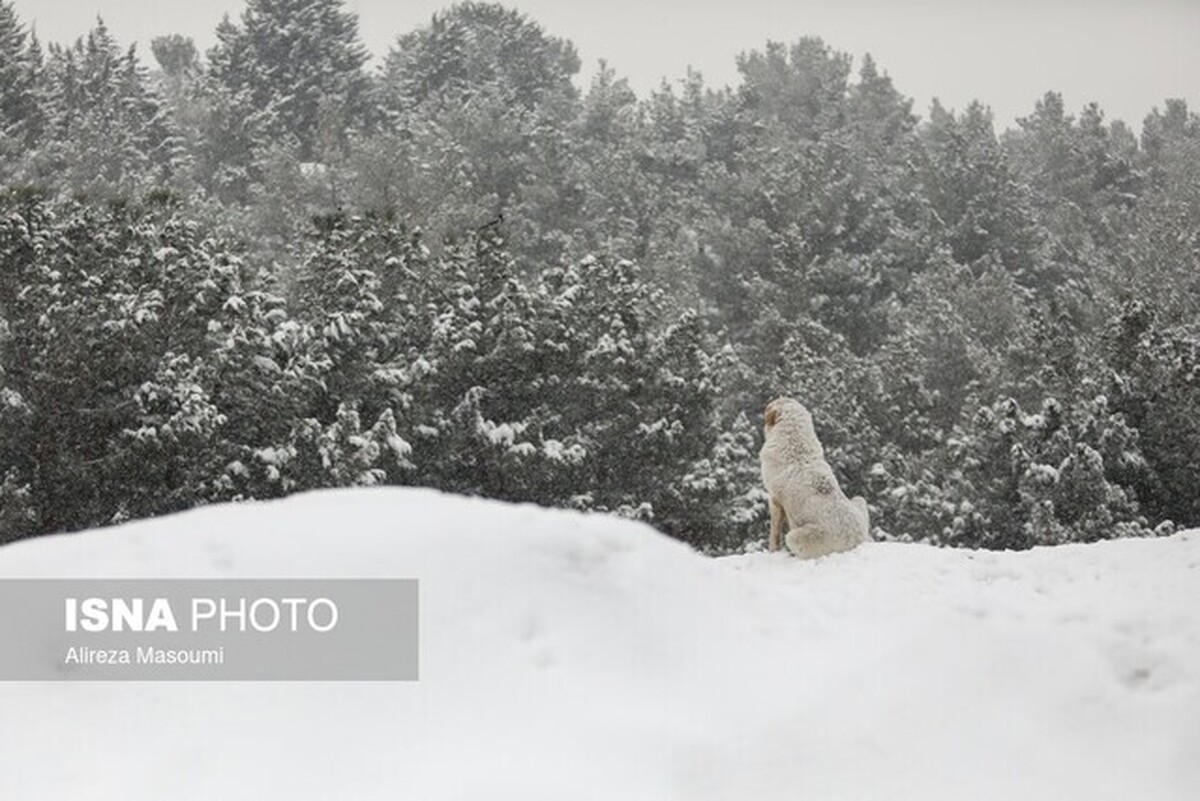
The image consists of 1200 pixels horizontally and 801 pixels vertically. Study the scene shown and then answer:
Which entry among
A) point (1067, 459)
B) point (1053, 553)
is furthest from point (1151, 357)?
point (1053, 553)

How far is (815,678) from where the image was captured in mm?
5797

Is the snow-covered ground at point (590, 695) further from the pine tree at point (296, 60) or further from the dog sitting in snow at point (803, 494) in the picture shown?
the pine tree at point (296, 60)

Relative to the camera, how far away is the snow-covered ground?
16.1 feet

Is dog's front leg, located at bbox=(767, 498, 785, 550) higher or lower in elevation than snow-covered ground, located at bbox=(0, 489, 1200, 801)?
higher

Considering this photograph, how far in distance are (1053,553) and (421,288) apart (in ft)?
64.6

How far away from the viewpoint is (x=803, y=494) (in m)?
10.0

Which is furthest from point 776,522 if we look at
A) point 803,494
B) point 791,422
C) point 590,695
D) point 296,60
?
point 296,60

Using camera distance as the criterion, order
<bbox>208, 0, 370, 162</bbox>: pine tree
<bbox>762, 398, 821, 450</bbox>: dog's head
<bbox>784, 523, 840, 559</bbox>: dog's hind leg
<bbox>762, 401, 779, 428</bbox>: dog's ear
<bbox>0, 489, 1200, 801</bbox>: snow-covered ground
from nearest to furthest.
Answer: <bbox>0, 489, 1200, 801</bbox>: snow-covered ground → <bbox>784, 523, 840, 559</bbox>: dog's hind leg → <bbox>762, 398, 821, 450</bbox>: dog's head → <bbox>762, 401, 779, 428</bbox>: dog's ear → <bbox>208, 0, 370, 162</bbox>: pine tree

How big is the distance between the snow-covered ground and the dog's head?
145 inches

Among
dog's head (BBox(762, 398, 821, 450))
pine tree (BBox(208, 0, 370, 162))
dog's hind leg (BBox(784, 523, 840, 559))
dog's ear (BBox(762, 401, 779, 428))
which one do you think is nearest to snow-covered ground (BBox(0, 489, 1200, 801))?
dog's hind leg (BBox(784, 523, 840, 559))

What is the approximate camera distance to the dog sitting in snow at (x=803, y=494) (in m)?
9.81

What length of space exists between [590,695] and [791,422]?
542 centimetres

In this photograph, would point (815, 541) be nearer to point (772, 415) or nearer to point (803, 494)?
point (803, 494)

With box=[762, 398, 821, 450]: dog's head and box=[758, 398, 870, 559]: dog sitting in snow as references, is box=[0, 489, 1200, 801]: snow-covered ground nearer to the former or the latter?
box=[758, 398, 870, 559]: dog sitting in snow
